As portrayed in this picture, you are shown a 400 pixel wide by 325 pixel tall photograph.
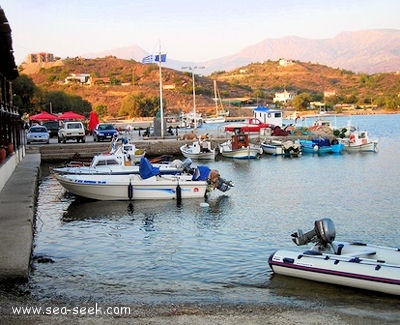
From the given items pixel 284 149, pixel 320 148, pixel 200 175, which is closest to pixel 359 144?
pixel 320 148

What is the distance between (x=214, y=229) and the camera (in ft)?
69.5

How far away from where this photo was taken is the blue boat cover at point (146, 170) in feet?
85.6

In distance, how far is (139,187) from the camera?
1043 inches

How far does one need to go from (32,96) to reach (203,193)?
254ft

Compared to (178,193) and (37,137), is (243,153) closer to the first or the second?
(37,137)

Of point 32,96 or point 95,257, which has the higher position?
point 32,96

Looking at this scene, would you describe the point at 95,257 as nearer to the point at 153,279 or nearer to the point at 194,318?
the point at 153,279

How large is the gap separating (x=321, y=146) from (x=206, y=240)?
35.8 m

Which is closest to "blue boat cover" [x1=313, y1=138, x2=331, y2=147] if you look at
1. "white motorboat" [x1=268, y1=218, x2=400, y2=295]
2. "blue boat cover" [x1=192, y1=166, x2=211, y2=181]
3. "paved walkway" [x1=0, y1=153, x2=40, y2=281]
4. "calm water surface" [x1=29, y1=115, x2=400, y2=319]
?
"calm water surface" [x1=29, y1=115, x2=400, y2=319]

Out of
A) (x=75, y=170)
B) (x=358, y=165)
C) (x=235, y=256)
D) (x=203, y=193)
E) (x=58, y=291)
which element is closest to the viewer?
(x=58, y=291)

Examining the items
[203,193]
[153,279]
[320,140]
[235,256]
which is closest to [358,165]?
[320,140]

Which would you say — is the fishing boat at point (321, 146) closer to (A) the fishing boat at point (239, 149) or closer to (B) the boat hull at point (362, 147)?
(B) the boat hull at point (362, 147)

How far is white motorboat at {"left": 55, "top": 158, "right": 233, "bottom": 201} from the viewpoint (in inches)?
1043

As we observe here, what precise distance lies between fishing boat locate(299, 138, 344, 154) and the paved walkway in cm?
3063
